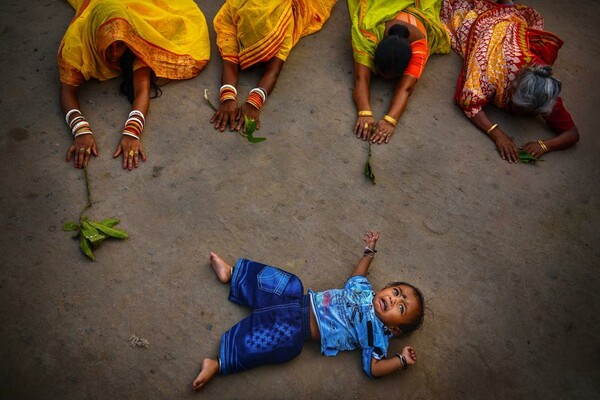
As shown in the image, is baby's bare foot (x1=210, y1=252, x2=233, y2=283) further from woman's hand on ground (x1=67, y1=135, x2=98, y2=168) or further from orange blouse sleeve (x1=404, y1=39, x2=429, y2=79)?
orange blouse sleeve (x1=404, y1=39, x2=429, y2=79)

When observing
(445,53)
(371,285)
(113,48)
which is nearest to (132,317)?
(371,285)

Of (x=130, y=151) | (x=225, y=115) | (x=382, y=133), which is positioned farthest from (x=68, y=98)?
(x=382, y=133)

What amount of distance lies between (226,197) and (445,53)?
7.37ft

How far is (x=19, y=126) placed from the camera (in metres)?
3.02

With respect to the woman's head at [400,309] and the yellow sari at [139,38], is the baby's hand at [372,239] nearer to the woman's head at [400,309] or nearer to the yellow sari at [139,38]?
the woman's head at [400,309]

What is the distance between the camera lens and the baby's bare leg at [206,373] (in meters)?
2.15

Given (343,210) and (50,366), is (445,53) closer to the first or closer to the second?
Result: (343,210)

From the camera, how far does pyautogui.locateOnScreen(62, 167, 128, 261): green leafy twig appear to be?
2.49 metres

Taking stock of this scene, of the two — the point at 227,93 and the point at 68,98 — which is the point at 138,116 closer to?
the point at 68,98

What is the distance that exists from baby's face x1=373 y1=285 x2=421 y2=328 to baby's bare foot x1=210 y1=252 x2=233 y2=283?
0.76 metres

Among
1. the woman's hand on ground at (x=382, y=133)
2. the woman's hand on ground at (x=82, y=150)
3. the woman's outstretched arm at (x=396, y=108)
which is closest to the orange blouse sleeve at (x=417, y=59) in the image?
the woman's outstretched arm at (x=396, y=108)

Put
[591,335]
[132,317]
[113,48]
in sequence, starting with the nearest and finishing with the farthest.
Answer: [132,317] → [591,335] → [113,48]

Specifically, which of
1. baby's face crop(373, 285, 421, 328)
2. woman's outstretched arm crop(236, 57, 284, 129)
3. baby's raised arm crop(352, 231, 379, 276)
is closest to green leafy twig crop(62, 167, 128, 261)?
woman's outstretched arm crop(236, 57, 284, 129)

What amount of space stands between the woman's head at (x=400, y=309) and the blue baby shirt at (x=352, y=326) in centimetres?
4
